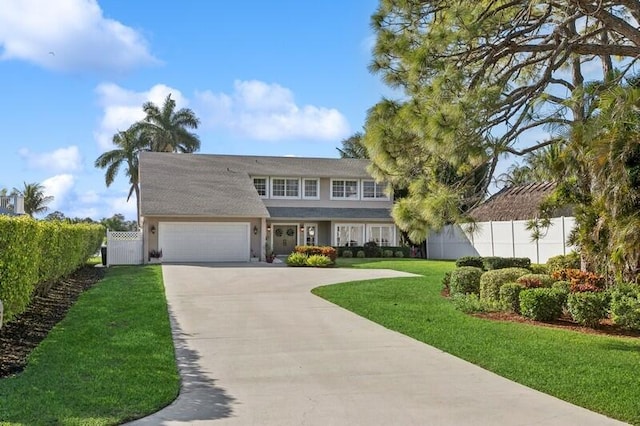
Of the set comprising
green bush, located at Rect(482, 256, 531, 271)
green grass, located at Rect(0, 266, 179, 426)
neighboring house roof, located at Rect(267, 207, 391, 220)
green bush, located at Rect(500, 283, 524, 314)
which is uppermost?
neighboring house roof, located at Rect(267, 207, 391, 220)

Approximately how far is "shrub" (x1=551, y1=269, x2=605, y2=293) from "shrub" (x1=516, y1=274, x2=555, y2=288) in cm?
45

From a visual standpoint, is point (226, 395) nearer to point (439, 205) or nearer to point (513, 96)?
point (439, 205)

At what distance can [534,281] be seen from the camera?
1246 cm

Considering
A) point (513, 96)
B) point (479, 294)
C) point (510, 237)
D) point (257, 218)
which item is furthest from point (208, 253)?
point (513, 96)

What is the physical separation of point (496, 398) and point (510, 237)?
22.9m

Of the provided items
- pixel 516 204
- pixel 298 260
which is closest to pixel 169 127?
pixel 298 260

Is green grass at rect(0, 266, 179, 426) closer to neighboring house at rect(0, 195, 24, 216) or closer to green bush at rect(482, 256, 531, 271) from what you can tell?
green bush at rect(482, 256, 531, 271)

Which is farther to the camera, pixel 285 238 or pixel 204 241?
pixel 285 238

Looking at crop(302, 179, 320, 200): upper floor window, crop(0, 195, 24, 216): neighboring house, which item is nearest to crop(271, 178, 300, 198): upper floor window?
crop(302, 179, 320, 200): upper floor window

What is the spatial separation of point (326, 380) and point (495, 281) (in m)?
7.44

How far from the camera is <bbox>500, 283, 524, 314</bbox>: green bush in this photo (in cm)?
1211

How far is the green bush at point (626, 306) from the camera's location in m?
9.84

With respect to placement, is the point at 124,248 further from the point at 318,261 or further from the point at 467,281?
the point at 467,281

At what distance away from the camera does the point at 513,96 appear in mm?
8062
